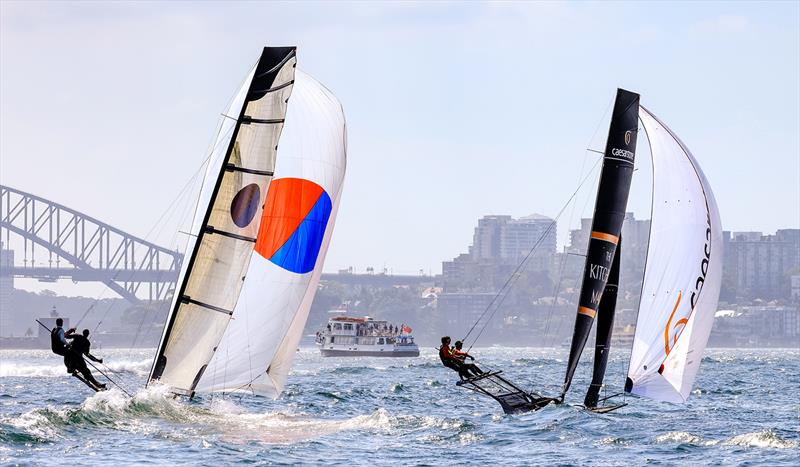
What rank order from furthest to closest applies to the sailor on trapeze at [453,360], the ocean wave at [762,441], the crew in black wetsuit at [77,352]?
1. the sailor on trapeze at [453,360]
2. the crew in black wetsuit at [77,352]
3. the ocean wave at [762,441]

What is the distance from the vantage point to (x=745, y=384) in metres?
40.3

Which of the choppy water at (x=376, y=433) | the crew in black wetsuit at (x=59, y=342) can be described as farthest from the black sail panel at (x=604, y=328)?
the crew in black wetsuit at (x=59, y=342)

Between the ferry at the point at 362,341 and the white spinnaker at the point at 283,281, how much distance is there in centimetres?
6233

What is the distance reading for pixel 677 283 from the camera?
1967cm

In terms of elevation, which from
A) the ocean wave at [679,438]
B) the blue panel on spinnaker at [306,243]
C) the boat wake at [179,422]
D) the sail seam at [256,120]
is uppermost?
the sail seam at [256,120]

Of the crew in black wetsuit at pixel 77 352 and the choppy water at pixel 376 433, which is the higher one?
the crew in black wetsuit at pixel 77 352

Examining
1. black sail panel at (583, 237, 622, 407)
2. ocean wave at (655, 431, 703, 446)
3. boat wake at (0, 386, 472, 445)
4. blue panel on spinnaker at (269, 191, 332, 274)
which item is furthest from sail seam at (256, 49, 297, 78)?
ocean wave at (655, 431, 703, 446)

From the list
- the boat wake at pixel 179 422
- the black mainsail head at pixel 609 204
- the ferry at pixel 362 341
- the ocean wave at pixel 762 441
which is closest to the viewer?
the boat wake at pixel 179 422

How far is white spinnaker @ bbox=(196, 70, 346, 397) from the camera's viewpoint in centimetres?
2092

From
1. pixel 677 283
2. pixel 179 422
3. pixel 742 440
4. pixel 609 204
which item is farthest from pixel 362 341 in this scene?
pixel 677 283

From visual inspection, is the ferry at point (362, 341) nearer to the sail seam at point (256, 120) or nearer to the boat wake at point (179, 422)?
the boat wake at point (179, 422)

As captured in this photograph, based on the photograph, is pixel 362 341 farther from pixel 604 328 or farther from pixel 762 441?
pixel 762 441

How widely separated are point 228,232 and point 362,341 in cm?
6534

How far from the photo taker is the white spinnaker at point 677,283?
19672 millimetres
